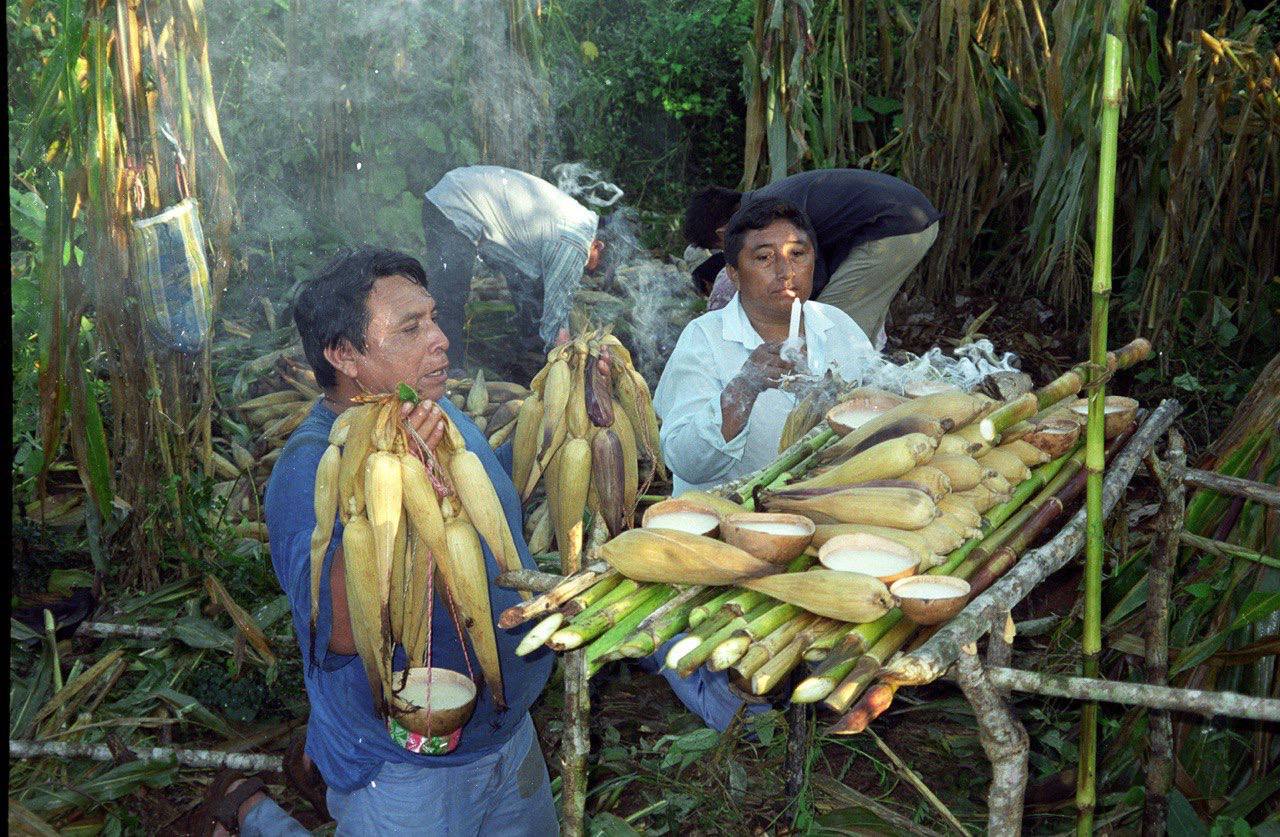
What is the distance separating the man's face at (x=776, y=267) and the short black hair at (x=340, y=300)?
847 millimetres

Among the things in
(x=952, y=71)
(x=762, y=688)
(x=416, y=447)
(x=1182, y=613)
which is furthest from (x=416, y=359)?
(x=952, y=71)

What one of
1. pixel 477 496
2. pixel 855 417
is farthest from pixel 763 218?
pixel 477 496

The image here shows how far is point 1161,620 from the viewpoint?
6.88 feet

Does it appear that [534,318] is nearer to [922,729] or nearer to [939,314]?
[939,314]

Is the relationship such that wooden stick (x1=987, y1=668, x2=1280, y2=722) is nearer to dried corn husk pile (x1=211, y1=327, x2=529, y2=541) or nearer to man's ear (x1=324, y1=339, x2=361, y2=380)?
man's ear (x1=324, y1=339, x2=361, y2=380)

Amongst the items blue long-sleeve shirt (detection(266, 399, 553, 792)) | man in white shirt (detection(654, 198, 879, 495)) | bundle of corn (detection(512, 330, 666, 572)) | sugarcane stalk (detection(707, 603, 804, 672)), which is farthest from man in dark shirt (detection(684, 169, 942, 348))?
sugarcane stalk (detection(707, 603, 804, 672))

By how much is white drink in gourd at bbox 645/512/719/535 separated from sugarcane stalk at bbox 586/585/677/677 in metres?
0.10

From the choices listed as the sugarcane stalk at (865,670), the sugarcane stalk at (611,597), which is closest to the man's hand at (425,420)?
the sugarcane stalk at (611,597)

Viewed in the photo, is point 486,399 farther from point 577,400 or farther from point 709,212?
point 577,400

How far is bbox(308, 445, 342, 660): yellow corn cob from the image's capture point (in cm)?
156

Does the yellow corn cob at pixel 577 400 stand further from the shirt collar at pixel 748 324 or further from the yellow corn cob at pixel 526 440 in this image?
the shirt collar at pixel 748 324

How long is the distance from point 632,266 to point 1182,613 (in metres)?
3.65

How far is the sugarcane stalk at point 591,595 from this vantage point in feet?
4.25

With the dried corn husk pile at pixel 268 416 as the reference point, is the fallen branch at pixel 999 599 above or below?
above
